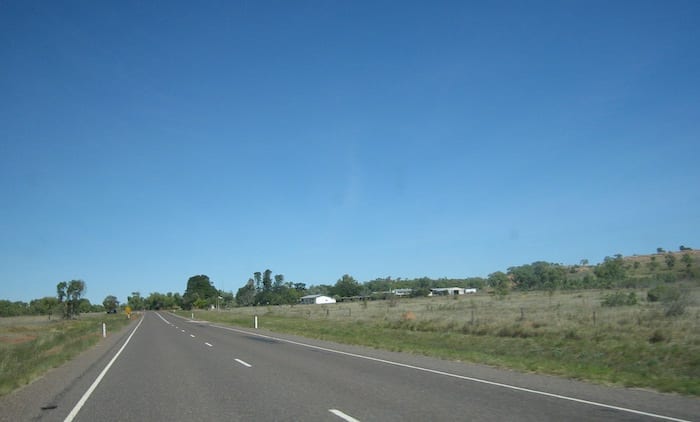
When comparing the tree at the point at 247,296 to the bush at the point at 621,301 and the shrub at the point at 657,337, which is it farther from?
the shrub at the point at 657,337

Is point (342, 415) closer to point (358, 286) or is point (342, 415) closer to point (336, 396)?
point (336, 396)

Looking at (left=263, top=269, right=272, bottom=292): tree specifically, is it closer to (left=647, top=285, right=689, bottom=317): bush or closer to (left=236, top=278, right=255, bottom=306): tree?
(left=236, top=278, right=255, bottom=306): tree

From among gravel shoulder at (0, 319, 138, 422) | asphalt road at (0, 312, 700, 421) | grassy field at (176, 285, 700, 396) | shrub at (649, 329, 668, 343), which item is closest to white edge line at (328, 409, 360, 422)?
asphalt road at (0, 312, 700, 421)

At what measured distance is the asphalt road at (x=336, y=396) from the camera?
324 inches

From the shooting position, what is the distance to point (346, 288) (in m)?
172

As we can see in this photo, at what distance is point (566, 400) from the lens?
933cm

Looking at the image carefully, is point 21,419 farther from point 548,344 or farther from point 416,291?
point 416,291

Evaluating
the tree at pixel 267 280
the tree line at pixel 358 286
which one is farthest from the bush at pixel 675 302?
the tree at pixel 267 280

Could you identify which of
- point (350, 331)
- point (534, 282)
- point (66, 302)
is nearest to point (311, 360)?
point (350, 331)

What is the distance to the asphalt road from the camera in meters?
8.23

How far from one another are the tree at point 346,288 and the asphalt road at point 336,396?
514ft

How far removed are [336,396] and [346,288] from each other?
16311cm

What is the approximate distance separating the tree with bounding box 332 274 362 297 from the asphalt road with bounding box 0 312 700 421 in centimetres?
15671

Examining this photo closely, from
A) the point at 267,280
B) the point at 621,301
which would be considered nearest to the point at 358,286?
the point at 267,280
